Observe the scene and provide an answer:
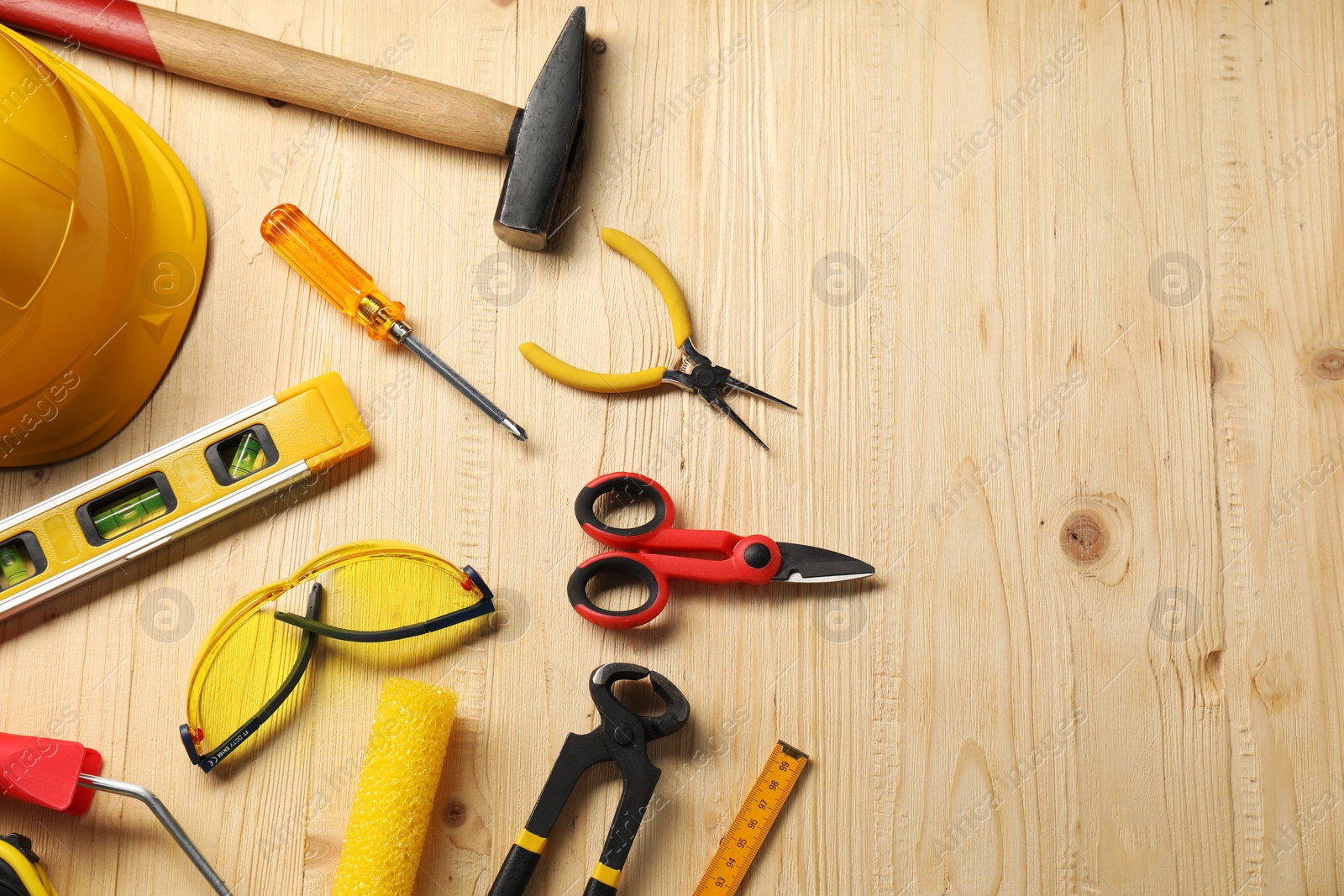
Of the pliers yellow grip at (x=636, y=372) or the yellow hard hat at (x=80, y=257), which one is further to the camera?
the pliers yellow grip at (x=636, y=372)

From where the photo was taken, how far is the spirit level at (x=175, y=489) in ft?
2.99

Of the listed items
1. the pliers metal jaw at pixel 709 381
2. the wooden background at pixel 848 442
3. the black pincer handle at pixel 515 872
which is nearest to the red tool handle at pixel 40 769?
the wooden background at pixel 848 442

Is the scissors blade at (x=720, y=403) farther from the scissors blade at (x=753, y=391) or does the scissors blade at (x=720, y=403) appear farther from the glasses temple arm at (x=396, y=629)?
the glasses temple arm at (x=396, y=629)

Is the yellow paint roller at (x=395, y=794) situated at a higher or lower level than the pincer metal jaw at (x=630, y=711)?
lower

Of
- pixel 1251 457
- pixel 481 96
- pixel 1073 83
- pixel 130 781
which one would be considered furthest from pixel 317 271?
pixel 1251 457

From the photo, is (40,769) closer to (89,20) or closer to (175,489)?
(175,489)

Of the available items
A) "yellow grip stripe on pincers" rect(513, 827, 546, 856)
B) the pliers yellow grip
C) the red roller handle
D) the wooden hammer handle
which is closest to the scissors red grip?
the pliers yellow grip

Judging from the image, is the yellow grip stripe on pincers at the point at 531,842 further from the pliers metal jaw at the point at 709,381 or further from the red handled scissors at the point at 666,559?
the pliers metal jaw at the point at 709,381

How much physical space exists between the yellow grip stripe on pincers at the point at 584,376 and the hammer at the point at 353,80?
127 mm

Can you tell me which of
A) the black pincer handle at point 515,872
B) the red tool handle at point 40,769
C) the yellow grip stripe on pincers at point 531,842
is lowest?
the black pincer handle at point 515,872

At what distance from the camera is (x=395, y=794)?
854mm

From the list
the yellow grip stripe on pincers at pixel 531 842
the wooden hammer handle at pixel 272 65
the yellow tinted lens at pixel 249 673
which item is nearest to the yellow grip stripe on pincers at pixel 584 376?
the wooden hammer handle at pixel 272 65

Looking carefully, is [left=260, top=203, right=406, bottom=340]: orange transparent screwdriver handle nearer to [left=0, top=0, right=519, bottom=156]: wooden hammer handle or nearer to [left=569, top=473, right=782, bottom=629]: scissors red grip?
[left=0, top=0, right=519, bottom=156]: wooden hammer handle

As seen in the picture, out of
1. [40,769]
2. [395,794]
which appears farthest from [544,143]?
[40,769]
